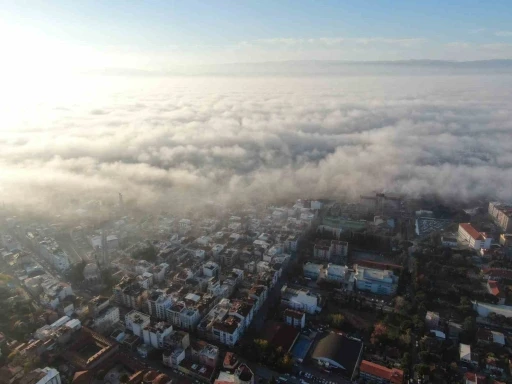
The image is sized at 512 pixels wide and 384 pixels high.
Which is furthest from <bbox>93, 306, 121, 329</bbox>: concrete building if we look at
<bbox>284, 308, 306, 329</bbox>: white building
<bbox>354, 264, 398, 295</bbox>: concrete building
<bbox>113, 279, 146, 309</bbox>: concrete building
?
<bbox>354, 264, 398, 295</bbox>: concrete building

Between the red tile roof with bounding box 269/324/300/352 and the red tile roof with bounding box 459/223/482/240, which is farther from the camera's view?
the red tile roof with bounding box 459/223/482/240

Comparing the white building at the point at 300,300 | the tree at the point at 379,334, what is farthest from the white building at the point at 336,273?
the tree at the point at 379,334

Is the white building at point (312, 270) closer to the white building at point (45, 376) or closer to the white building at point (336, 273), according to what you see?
the white building at point (336, 273)

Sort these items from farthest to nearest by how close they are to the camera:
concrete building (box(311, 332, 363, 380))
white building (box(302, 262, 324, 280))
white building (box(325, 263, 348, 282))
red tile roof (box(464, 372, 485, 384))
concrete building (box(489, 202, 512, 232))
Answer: concrete building (box(489, 202, 512, 232)) < white building (box(302, 262, 324, 280)) < white building (box(325, 263, 348, 282)) < concrete building (box(311, 332, 363, 380)) < red tile roof (box(464, 372, 485, 384))

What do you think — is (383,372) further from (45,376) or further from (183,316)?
(45,376)

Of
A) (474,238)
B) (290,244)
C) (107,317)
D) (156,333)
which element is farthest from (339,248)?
(107,317)

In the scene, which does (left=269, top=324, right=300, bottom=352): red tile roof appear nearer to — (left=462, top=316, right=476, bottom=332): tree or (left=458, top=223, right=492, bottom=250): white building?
(left=462, top=316, right=476, bottom=332): tree
